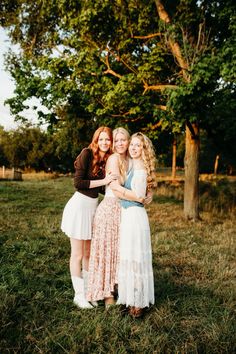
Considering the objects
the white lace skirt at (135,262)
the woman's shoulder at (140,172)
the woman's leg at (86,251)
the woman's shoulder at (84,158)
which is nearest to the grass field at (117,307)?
the white lace skirt at (135,262)

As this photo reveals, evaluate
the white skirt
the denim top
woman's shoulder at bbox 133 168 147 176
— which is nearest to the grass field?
the white skirt

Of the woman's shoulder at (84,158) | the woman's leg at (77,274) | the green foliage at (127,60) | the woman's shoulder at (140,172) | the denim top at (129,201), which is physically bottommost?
the woman's leg at (77,274)

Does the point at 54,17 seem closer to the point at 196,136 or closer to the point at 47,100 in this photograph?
the point at 47,100

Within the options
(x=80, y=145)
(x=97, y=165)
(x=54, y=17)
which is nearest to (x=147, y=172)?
(x=97, y=165)

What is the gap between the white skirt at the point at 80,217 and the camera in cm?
454

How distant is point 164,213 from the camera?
12.7 m

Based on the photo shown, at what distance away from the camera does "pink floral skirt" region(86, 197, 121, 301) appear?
4.41 meters

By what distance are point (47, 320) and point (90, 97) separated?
882 centimetres

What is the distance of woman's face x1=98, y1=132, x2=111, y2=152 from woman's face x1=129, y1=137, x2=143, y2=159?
1.59 feet

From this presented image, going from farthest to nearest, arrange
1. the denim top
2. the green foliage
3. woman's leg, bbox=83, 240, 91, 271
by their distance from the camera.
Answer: the green foliage → woman's leg, bbox=83, 240, 91, 271 → the denim top

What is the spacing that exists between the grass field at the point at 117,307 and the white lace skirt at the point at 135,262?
0.25 m

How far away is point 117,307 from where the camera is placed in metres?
4.31

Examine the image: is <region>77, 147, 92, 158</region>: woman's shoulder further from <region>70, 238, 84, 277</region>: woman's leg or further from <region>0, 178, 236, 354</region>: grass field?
<region>0, 178, 236, 354</region>: grass field

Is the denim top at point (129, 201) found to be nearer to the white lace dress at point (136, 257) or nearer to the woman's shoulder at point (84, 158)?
the white lace dress at point (136, 257)
